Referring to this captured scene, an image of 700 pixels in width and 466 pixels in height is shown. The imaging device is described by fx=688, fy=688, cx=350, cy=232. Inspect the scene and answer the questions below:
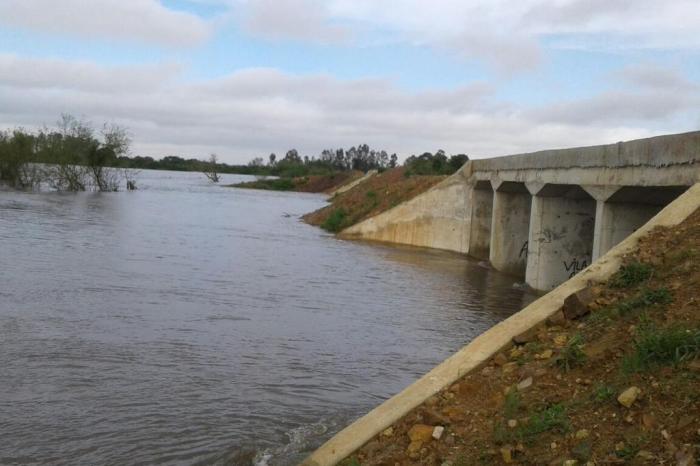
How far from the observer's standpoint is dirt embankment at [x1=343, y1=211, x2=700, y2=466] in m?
4.71

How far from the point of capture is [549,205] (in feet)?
63.4

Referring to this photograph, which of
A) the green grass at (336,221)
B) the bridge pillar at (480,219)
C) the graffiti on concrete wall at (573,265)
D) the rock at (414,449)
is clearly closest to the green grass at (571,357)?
the rock at (414,449)

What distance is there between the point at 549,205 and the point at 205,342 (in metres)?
11.6

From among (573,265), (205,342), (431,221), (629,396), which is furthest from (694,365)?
(431,221)

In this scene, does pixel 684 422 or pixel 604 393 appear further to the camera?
pixel 604 393

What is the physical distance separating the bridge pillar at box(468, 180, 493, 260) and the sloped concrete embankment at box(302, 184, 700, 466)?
793 inches

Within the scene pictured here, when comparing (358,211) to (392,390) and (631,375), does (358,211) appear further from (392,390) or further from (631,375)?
(631,375)

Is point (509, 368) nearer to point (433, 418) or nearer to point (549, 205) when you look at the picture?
point (433, 418)

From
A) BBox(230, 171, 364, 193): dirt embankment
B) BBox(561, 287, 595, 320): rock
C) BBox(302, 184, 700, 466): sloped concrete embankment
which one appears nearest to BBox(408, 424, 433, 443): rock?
BBox(302, 184, 700, 466): sloped concrete embankment

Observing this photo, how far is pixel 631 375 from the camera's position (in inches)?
209

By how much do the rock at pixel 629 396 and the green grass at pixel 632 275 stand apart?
7.54ft

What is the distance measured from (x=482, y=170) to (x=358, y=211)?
11142 millimetres

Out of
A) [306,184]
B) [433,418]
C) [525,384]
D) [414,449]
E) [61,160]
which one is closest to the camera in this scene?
[414,449]

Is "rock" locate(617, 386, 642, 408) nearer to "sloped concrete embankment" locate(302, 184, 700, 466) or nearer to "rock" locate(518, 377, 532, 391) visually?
"rock" locate(518, 377, 532, 391)
